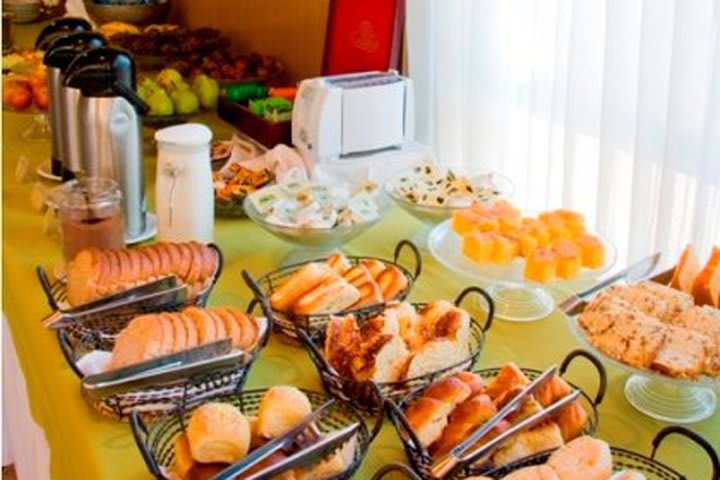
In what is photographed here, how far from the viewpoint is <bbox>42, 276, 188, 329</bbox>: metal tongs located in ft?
3.77

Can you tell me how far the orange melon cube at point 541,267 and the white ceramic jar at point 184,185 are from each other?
0.53 m

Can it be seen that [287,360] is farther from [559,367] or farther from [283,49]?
[283,49]

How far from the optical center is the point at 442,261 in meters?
1.27

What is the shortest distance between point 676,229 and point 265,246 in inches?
26.4

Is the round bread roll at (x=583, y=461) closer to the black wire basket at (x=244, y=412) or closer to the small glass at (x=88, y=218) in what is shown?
the black wire basket at (x=244, y=412)

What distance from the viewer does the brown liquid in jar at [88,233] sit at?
53.3 inches

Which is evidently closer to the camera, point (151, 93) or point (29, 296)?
point (29, 296)

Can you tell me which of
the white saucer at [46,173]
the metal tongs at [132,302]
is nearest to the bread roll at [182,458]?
the metal tongs at [132,302]

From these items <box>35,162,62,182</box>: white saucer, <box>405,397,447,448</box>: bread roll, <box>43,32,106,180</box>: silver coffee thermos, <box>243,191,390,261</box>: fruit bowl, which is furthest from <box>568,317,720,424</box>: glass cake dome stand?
<box>35,162,62,182</box>: white saucer

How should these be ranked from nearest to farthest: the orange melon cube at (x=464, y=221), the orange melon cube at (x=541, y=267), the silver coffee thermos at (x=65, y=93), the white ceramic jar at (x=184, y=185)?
the orange melon cube at (x=541, y=267)
the orange melon cube at (x=464, y=221)
the white ceramic jar at (x=184, y=185)
the silver coffee thermos at (x=65, y=93)

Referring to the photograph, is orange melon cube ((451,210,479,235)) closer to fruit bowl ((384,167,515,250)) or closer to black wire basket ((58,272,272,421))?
fruit bowl ((384,167,515,250))

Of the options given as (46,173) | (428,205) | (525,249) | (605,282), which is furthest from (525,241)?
(46,173)

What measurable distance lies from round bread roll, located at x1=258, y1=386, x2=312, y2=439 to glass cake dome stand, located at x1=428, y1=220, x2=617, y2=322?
1.26 ft

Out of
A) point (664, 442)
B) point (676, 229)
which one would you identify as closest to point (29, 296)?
point (664, 442)
